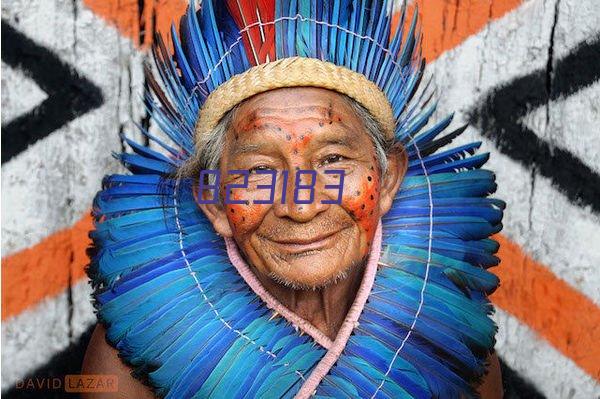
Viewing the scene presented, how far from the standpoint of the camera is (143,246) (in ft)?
7.24

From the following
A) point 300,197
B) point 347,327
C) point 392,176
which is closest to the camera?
Result: point 300,197

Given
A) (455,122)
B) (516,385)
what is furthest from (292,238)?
(516,385)

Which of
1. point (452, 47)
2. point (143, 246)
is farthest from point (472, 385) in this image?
point (452, 47)

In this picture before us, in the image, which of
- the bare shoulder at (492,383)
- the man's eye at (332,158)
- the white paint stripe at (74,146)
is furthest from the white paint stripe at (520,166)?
the white paint stripe at (74,146)

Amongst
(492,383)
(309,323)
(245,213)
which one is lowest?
(492,383)

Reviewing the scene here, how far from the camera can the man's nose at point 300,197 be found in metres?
1.95

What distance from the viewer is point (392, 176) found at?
225cm

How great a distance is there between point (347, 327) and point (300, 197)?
0.36m

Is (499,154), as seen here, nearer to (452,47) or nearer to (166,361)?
(452,47)

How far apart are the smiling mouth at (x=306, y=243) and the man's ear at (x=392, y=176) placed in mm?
252

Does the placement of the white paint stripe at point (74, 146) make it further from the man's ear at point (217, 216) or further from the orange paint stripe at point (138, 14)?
the man's ear at point (217, 216)

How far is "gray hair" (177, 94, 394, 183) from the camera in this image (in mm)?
2102

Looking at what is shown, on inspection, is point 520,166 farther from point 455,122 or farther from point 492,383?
point 492,383

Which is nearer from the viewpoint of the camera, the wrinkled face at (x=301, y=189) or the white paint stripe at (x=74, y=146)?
the wrinkled face at (x=301, y=189)
